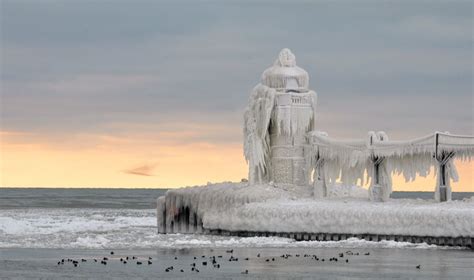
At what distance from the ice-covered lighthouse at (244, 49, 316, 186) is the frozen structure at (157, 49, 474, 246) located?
5cm

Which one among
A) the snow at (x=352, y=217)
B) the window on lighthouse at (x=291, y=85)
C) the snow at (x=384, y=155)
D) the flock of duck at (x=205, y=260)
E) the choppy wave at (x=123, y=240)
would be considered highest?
the window on lighthouse at (x=291, y=85)

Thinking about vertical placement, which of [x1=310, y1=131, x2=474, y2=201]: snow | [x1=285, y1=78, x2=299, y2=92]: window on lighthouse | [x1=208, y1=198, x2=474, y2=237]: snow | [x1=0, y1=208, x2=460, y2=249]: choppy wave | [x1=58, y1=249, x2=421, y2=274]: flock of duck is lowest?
[x1=58, y1=249, x2=421, y2=274]: flock of duck

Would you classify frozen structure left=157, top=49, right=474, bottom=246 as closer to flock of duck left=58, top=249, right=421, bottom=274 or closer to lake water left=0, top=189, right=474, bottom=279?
lake water left=0, top=189, right=474, bottom=279

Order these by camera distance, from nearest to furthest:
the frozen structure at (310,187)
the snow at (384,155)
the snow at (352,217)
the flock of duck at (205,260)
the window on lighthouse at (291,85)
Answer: the flock of duck at (205,260) → the snow at (352,217) → the frozen structure at (310,187) → the snow at (384,155) → the window on lighthouse at (291,85)

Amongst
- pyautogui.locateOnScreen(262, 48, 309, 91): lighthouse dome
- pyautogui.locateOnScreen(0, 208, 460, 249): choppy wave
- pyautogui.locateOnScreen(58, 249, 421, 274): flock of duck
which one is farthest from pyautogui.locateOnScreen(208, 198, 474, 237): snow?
pyautogui.locateOnScreen(262, 48, 309, 91): lighthouse dome

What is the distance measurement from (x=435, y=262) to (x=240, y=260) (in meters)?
6.81

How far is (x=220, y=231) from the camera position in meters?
58.5

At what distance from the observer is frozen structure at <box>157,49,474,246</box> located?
5216 centimetres

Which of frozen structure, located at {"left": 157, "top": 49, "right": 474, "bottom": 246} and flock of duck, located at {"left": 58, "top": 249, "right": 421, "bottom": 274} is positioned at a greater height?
frozen structure, located at {"left": 157, "top": 49, "right": 474, "bottom": 246}

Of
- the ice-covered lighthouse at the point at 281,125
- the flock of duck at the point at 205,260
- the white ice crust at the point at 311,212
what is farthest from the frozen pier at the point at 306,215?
the flock of duck at the point at 205,260

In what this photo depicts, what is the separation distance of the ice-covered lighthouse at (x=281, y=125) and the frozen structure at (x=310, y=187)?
0.16 ft

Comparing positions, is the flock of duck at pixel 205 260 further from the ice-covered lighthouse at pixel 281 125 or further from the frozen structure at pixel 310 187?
the ice-covered lighthouse at pixel 281 125

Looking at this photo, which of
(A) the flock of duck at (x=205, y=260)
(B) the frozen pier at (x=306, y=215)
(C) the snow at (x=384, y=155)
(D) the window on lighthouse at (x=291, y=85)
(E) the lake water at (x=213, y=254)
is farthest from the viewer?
(D) the window on lighthouse at (x=291, y=85)

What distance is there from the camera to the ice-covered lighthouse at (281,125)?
2408 inches
